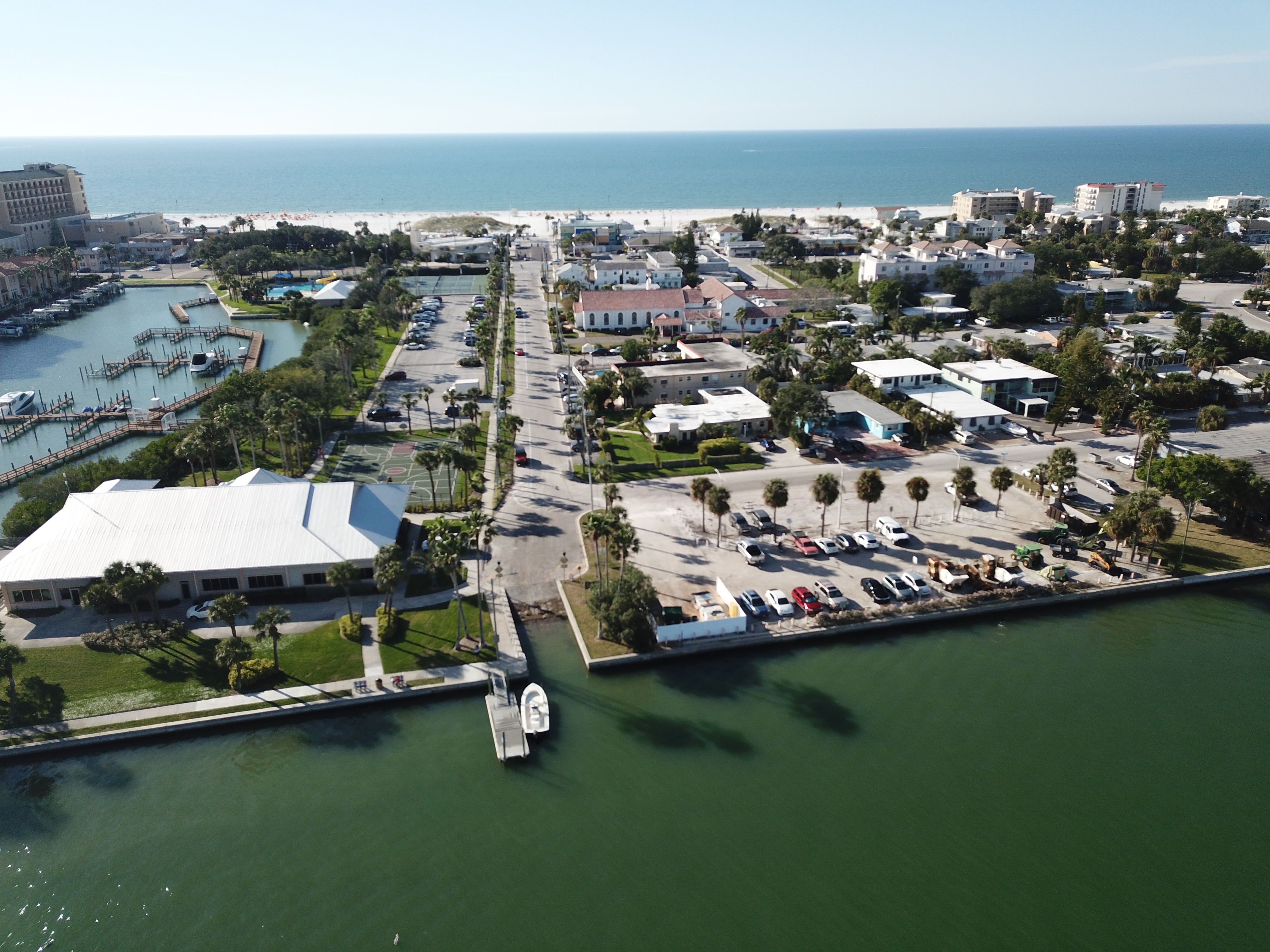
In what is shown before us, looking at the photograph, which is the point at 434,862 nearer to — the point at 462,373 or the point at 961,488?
the point at 961,488

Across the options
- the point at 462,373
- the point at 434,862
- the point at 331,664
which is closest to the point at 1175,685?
the point at 434,862

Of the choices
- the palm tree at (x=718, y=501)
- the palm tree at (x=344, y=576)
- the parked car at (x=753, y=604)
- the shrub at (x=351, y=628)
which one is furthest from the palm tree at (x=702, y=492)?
the shrub at (x=351, y=628)

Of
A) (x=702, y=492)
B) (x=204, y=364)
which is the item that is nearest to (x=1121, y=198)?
(x=702, y=492)

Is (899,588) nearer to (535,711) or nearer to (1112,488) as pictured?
(535,711)

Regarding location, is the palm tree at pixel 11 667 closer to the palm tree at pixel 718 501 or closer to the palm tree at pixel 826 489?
the palm tree at pixel 718 501

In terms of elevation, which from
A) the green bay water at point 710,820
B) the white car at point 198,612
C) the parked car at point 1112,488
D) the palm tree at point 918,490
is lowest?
the green bay water at point 710,820
